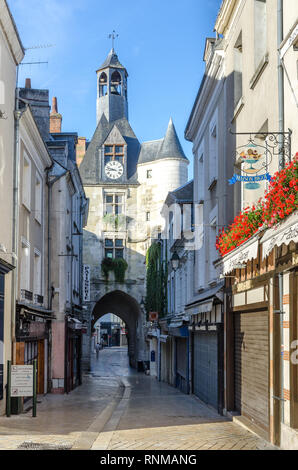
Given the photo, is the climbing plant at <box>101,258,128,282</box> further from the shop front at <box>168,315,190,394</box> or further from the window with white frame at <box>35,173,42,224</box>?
the window with white frame at <box>35,173,42,224</box>

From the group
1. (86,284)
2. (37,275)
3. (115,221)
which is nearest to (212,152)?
(37,275)

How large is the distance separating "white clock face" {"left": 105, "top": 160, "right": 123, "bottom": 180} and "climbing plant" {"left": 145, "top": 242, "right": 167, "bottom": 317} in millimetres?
8736

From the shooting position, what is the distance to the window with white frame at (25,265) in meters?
15.8

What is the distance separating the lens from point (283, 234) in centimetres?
718

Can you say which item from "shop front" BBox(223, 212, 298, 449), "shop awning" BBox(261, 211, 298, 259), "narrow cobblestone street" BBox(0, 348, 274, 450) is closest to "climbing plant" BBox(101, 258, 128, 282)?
"narrow cobblestone street" BBox(0, 348, 274, 450)

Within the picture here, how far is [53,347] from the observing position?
807 inches

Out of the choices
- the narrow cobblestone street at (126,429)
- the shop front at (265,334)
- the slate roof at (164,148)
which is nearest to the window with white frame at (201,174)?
the shop front at (265,334)

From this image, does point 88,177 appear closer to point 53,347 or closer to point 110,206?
point 110,206

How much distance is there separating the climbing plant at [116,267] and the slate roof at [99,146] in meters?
5.36

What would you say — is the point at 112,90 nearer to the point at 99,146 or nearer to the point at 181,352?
the point at 99,146

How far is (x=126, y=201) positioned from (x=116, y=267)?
174 inches

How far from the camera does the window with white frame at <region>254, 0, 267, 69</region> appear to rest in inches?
432
